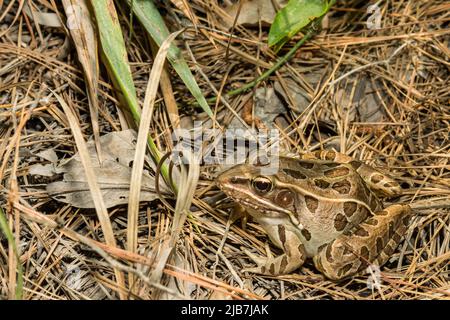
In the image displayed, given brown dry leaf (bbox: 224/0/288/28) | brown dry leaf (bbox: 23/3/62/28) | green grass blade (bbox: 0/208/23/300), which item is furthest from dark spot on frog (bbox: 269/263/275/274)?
brown dry leaf (bbox: 23/3/62/28)

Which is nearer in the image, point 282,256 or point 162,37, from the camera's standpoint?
point 282,256

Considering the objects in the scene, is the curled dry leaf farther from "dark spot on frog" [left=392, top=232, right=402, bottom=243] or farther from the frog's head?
"dark spot on frog" [left=392, top=232, right=402, bottom=243]

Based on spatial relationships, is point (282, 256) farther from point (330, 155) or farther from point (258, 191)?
point (330, 155)

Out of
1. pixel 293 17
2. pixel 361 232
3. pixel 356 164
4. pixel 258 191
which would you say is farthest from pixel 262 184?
pixel 293 17

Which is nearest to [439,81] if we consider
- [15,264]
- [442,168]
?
[442,168]

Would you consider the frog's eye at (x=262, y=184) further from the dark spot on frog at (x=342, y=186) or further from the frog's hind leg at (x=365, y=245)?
the frog's hind leg at (x=365, y=245)

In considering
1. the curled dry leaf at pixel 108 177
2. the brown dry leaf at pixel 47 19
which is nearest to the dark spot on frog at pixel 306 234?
the curled dry leaf at pixel 108 177
